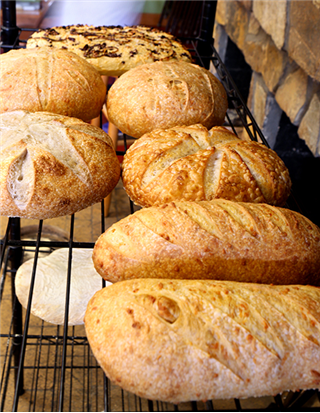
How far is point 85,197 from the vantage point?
1.39 meters

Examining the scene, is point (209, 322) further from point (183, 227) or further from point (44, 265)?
point (44, 265)

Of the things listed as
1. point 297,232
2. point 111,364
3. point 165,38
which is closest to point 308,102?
point 165,38

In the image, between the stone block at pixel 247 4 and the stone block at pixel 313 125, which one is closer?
the stone block at pixel 313 125

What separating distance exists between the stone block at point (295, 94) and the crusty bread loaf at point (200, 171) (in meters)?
0.92

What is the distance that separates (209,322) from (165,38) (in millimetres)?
1808

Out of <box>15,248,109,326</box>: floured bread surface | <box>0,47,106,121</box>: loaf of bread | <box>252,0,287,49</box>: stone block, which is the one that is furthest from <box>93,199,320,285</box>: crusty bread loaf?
<box>252,0,287,49</box>: stone block

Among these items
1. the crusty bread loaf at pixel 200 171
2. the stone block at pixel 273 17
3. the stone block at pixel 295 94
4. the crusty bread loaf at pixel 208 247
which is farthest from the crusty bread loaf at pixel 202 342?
the stone block at pixel 273 17

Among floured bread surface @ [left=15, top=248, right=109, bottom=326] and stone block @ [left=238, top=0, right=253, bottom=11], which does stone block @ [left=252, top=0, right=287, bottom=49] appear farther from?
floured bread surface @ [left=15, top=248, right=109, bottom=326]

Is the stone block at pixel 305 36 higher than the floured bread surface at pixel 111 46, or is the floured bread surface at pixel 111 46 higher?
the stone block at pixel 305 36

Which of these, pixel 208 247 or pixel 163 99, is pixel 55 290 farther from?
pixel 208 247

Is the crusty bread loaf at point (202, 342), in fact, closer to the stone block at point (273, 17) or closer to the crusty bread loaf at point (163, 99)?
the crusty bread loaf at point (163, 99)

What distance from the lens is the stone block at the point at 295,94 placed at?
7.30 ft

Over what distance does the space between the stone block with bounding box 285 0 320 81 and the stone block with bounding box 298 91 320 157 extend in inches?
6.1

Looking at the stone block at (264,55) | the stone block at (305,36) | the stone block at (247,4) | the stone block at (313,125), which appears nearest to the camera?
the stone block at (305,36)
